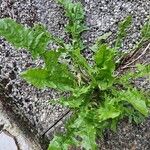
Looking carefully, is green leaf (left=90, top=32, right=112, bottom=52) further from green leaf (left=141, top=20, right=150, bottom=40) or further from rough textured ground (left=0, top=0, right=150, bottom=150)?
green leaf (left=141, top=20, right=150, bottom=40)

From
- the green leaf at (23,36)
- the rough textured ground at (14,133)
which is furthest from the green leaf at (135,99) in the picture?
the rough textured ground at (14,133)

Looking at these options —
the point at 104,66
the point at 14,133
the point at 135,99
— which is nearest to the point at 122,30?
the point at 104,66

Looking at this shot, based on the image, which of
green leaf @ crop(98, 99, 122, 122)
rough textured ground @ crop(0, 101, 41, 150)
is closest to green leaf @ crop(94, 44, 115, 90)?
green leaf @ crop(98, 99, 122, 122)

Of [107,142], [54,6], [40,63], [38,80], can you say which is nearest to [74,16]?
[54,6]

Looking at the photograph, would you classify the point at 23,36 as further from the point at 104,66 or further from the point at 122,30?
the point at 122,30

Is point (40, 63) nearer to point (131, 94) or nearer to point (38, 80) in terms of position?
point (38, 80)

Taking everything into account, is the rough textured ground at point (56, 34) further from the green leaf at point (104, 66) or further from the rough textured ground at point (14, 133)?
the green leaf at point (104, 66)
